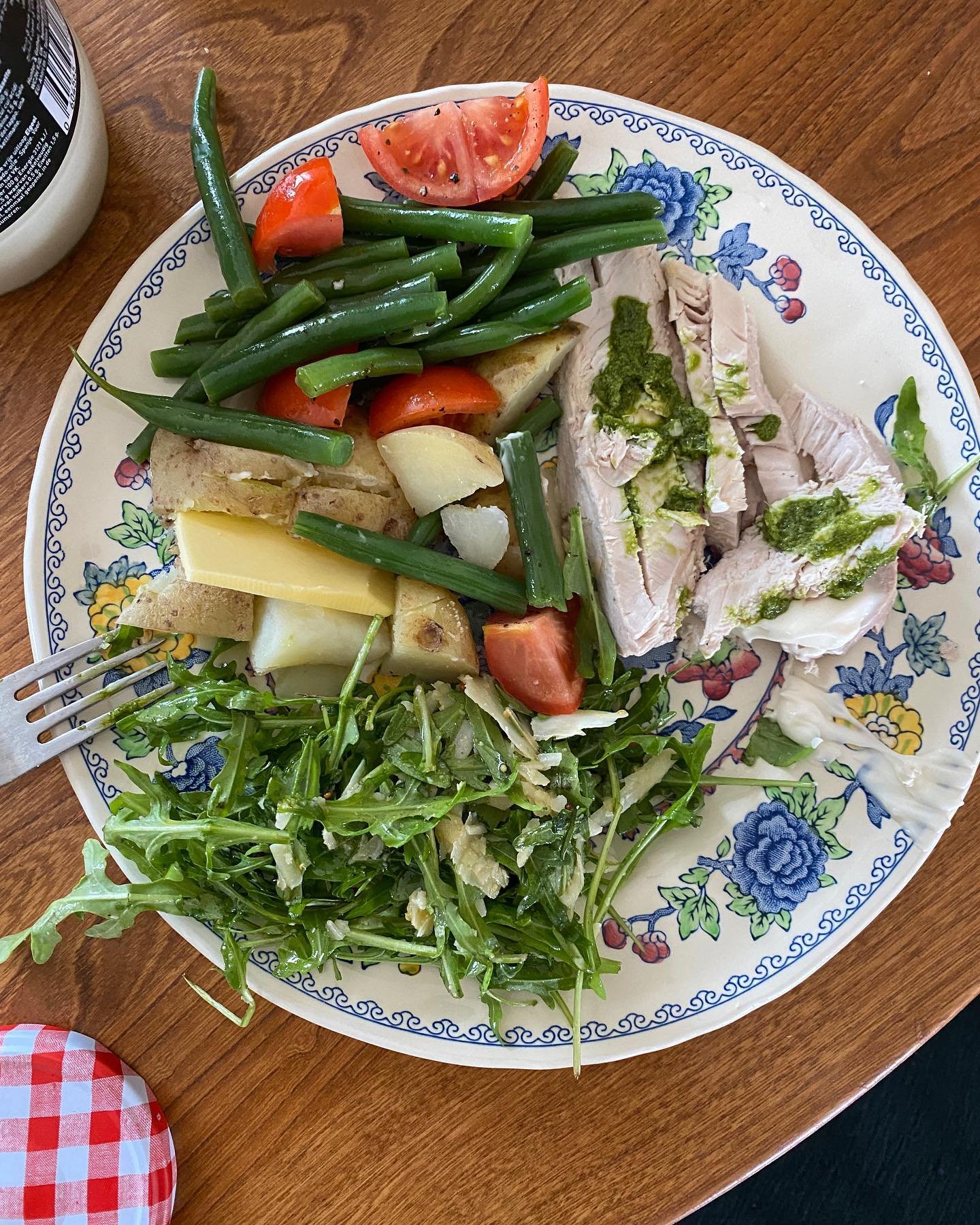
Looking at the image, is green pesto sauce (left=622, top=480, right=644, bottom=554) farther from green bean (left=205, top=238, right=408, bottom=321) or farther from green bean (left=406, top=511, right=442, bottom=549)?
green bean (left=205, top=238, right=408, bottom=321)

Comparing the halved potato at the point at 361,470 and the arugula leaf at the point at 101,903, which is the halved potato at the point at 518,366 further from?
the arugula leaf at the point at 101,903

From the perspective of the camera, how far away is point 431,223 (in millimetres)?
1729

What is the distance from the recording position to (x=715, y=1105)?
6.44 ft

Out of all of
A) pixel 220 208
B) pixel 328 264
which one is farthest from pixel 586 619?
pixel 220 208

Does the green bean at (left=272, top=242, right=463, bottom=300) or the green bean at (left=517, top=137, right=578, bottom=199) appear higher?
the green bean at (left=517, top=137, right=578, bottom=199)

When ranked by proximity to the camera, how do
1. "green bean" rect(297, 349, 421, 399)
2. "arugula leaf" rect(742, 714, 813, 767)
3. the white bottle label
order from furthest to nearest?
"arugula leaf" rect(742, 714, 813, 767) → "green bean" rect(297, 349, 421, 399) → the white bottle label

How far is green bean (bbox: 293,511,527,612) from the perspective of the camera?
1731 mm

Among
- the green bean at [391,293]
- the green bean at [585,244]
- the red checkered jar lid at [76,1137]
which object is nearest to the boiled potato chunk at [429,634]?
the green bean at [391,293]

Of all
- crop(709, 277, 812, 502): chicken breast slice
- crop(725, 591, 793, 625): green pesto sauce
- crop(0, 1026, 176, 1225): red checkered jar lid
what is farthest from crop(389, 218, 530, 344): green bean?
crop(0, 1026, 176, 1225): red checkered jar lid

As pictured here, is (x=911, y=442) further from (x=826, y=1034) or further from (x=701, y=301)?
(x=826, y=1034)

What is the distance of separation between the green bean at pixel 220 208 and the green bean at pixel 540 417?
58cm

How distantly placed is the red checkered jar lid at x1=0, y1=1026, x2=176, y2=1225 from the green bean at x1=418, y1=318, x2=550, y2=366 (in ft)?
5.50

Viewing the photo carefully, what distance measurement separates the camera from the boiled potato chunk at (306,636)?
178 cm

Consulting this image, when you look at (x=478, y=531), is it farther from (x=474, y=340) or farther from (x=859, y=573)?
(x=859, y=573)
